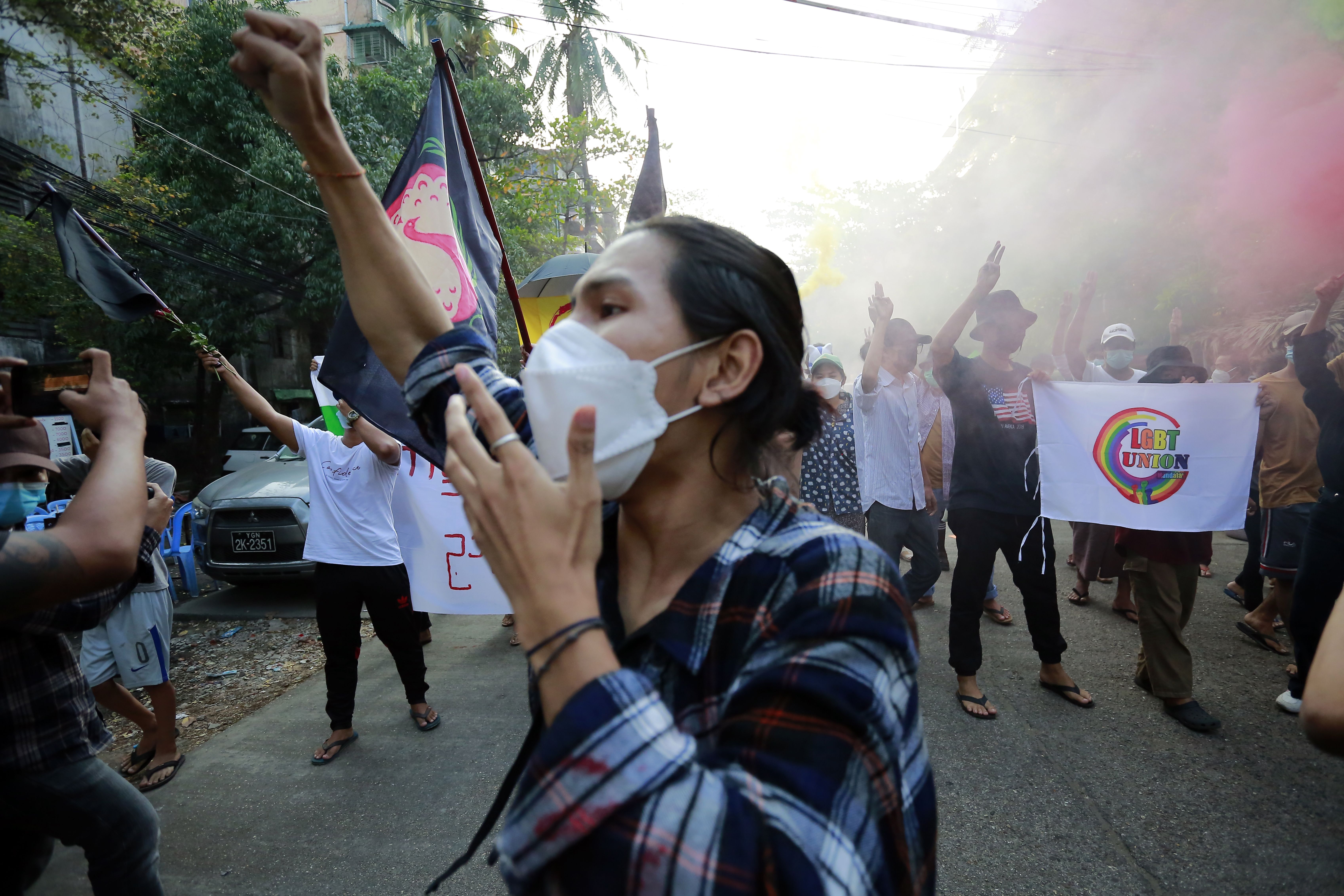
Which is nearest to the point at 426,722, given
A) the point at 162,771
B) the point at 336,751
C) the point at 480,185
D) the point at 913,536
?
the point at 336,751

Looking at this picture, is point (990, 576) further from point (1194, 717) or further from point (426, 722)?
point (426, 722)

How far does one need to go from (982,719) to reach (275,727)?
389 centimetres

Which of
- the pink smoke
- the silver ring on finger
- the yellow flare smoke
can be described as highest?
the pink smoke

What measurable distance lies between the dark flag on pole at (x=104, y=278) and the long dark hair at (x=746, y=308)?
3149 millimetres

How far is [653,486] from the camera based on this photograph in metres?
1.18

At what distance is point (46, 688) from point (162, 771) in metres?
2.18

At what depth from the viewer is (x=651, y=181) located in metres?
2.45

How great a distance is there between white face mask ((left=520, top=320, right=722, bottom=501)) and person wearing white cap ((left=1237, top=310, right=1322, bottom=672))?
4.61 m

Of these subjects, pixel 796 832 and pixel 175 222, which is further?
pixel 175 222

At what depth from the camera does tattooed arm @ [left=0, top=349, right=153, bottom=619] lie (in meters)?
1.32

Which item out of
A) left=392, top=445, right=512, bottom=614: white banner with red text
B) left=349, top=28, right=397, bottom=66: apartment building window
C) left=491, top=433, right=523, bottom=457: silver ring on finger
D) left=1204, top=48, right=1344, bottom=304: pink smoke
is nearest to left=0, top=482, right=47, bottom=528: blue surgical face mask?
left=491, top=433, right=523, bottom=457: silver ring on finger

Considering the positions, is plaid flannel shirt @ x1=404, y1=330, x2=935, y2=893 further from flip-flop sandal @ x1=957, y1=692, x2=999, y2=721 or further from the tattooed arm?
flip-flop sandal @ x1=957, y1=692, x2=999, y2=721

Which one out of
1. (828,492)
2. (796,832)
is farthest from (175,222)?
(796,832)

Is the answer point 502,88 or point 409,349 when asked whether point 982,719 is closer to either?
point 409,349
